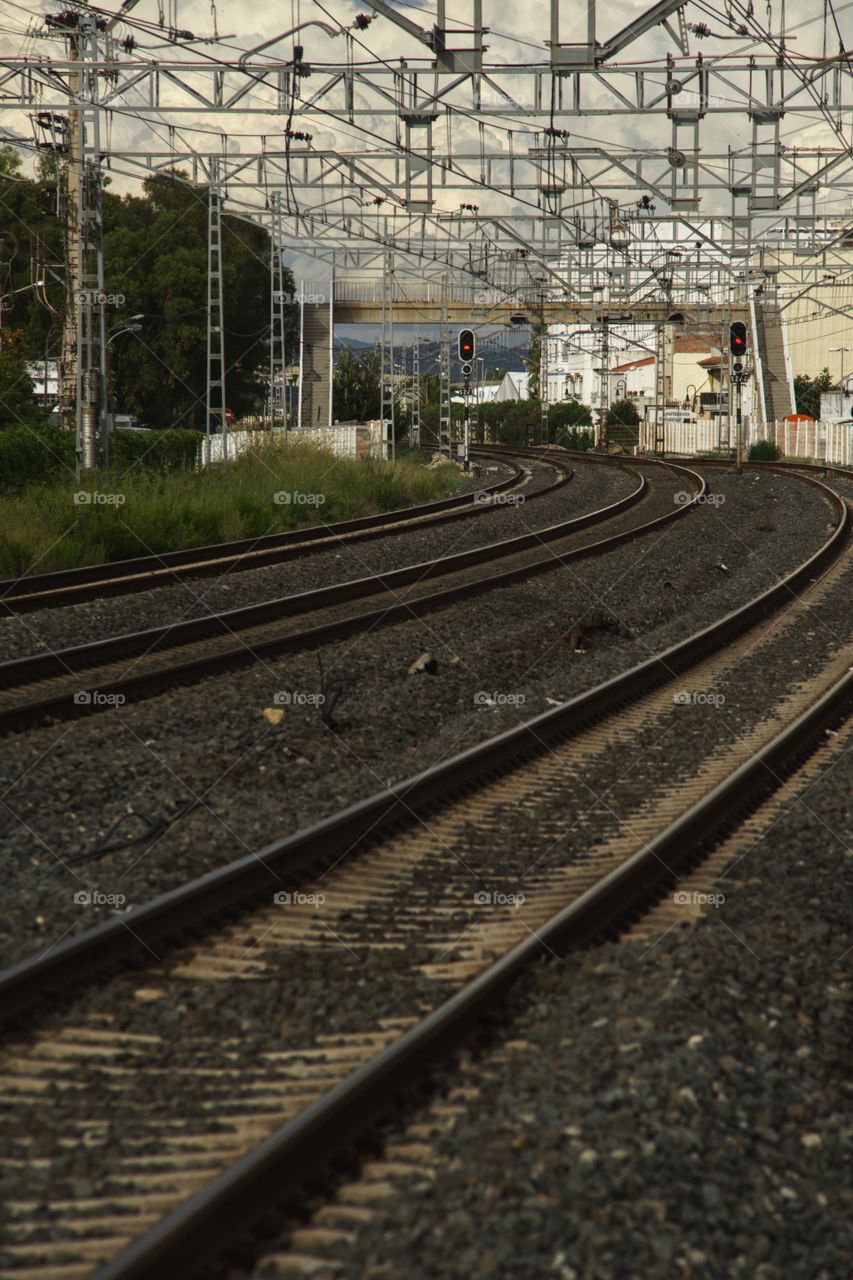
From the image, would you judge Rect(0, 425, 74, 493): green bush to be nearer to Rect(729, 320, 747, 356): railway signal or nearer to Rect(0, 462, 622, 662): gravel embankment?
Rect(0, 462, 622, 662): gravel embankment

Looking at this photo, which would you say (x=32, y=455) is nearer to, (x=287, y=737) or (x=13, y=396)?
(x=13, y=396)

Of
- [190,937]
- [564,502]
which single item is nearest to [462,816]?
[190,937]

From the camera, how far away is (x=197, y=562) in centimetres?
1639

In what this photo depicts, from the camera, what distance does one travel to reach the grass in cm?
1603

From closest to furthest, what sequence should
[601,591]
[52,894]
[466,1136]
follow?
[466,1136] → [52,894] → [601,591]

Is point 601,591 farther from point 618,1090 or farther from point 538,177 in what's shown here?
point 538,177

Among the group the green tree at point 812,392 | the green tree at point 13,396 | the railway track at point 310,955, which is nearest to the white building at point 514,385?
the green tree at point 812,392

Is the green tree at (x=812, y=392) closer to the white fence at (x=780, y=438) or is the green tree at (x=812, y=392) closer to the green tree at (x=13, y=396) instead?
the white fence at (x=780, y=438)

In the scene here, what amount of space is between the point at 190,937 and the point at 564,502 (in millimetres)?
21799

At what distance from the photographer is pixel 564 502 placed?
2647 centimetres

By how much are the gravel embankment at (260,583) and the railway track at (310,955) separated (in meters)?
4.81

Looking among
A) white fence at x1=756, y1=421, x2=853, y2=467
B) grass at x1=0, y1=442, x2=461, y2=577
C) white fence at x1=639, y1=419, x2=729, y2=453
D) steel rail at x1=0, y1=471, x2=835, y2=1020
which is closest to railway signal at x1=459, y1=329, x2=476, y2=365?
grass at x1=0, y1=442, x2=461, y2=577

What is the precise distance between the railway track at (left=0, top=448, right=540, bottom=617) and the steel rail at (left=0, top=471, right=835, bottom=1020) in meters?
5.75

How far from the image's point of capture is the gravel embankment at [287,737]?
6254mm
